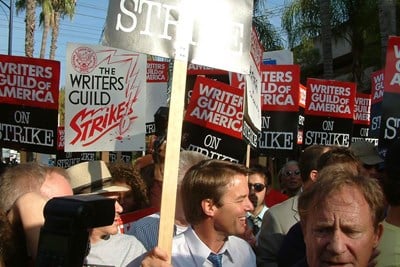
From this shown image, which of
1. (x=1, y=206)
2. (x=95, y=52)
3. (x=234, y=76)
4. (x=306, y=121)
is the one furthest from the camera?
(x=306, y=121)

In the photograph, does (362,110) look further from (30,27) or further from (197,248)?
(30,27)

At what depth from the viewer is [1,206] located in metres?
2.66

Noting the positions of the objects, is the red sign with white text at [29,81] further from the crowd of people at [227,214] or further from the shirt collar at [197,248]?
the shirt collar at [197,248]

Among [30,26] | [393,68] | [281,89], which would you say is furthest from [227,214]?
[30,26]

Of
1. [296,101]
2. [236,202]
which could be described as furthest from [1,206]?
[296,101]

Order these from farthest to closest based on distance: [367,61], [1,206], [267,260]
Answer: [367,61] → [267,260] → [1,206]

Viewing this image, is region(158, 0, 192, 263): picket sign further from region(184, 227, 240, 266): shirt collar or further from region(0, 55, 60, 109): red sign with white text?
region(0, 55, 60, 109): red sign with white text

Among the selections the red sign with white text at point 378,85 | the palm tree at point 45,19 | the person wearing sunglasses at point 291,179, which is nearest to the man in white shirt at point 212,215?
the person wearing sunglasses at point 291,179

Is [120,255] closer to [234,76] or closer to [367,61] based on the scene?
[234,76]

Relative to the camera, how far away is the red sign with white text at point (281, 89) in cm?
873

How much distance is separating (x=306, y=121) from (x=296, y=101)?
1257mm

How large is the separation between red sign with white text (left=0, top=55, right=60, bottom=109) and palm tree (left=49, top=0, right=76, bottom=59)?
89.7 feet

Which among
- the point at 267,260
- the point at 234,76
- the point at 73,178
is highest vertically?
the point at 234,76

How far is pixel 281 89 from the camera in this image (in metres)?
8.79
